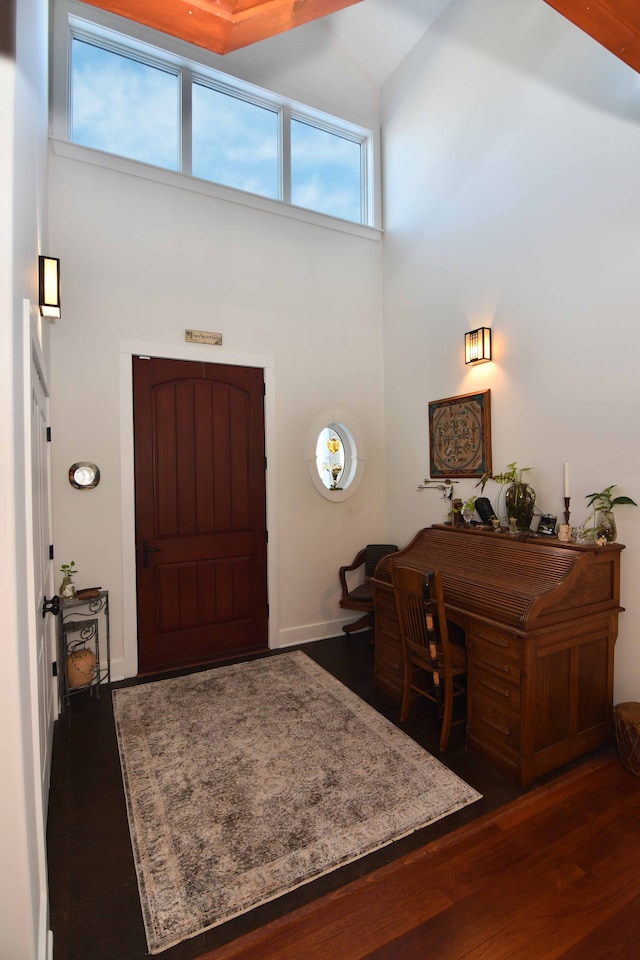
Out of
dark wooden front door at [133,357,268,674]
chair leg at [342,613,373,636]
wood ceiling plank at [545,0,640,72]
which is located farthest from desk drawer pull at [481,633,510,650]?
wood ceiling plank at [545,0,640,72]

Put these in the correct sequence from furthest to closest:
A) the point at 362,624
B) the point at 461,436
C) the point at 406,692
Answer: the point at 362,624, the point at 461,436, the point at 406,692

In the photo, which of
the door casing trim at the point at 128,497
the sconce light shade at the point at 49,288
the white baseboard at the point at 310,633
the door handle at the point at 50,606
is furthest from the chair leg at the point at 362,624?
the sconce light shade at the point at 49,288

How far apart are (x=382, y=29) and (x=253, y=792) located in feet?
20.0

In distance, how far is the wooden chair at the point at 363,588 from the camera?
4.09 meters

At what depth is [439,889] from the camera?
1689 mm

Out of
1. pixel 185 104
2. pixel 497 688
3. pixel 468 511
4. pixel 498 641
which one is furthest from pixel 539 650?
pixel 185 104

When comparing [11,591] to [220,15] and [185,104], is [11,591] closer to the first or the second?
[220,15]

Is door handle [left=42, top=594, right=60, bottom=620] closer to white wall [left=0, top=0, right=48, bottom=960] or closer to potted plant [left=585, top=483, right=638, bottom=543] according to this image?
white wall [left=0, top=0, right=48, bottom=960]

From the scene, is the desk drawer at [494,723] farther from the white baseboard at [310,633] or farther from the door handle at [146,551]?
the door handle at [146,551]

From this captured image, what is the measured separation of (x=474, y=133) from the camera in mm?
3586

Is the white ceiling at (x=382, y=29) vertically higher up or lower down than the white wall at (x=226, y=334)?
higher up

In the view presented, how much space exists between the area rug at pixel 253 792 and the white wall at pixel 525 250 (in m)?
1.47

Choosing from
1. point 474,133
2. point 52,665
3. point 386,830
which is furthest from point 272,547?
point 474,133

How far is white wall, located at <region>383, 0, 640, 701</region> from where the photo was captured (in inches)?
103
